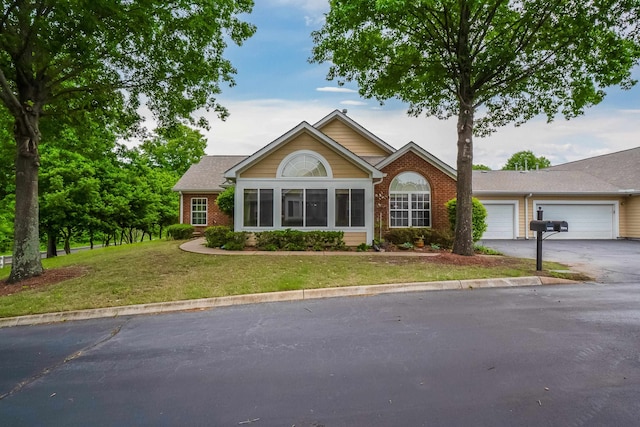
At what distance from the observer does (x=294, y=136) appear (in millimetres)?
13062

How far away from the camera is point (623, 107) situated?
1773cm

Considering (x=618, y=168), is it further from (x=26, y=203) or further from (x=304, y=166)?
(x=26, y=203)

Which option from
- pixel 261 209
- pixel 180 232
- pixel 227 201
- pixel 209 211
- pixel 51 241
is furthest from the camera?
pixel 51 241

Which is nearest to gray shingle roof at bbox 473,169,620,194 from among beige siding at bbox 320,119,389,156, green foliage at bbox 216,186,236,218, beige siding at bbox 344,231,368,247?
beige siding at bbox 320,119,389,156

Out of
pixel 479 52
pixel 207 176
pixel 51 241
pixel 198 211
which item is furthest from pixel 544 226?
pixel 51 241

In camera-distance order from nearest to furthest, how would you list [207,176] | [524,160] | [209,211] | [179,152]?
1. [209,211]
2. [207,176]
3. [179,152]
4. [524,160]

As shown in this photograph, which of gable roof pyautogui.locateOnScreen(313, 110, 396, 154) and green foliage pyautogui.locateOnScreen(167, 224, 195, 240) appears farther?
green foliage pyautogui.locateOnScreen(167, 224, 195, 240)

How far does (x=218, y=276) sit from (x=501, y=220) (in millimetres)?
16713

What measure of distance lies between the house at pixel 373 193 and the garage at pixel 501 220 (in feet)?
0.17

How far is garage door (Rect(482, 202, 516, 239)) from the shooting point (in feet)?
60.7

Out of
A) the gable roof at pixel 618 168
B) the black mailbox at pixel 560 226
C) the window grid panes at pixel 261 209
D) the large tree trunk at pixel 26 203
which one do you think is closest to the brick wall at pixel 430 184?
the window grid panes at pixel 261 209

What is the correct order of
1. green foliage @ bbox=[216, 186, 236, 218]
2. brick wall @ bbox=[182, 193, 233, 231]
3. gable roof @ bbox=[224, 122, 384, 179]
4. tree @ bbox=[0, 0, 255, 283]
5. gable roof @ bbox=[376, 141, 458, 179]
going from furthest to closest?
brick wall @ bbox=[182, 193, 233, 231] < green foliage @ bbox=[216, 186, 236, 218] < gable roof @ bbox=[376, 141, 458, 179] < gable roof @ bbox=[224, 122, 384, 179] < tree @ bbox=[0, 0, 255, 283]

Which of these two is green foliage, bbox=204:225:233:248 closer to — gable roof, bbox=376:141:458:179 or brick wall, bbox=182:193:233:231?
brick wall, bbox=182:193:233:231

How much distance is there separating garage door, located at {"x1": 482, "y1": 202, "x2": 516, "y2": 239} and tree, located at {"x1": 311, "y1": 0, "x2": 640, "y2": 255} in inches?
282
